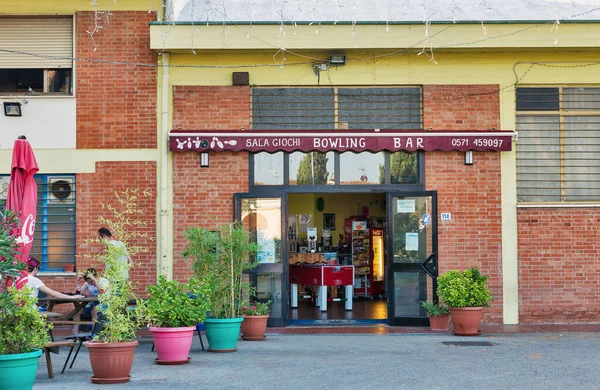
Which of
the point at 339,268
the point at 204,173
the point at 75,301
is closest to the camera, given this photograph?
the point at 75,301

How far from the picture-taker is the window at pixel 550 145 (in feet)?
52.9

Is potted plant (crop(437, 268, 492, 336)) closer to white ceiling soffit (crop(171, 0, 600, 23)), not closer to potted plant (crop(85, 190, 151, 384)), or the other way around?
white ceiling soffit (crop(171, 0, 600, 23))

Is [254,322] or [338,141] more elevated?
[338,141]

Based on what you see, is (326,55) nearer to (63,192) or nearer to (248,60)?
(248,60)

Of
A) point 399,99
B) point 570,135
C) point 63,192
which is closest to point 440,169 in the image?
point 399,99

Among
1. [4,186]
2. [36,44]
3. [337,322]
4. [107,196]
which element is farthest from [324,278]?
[36,44]

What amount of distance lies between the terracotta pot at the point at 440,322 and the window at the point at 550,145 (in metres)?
2.58

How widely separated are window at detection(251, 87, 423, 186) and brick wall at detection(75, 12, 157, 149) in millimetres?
1911

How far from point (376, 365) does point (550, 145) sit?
6665mm

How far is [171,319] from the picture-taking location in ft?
36.9

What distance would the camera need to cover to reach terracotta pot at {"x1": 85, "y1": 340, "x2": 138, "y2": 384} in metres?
9.78

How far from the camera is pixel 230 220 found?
15.8 m

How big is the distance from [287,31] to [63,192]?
15.6 feet

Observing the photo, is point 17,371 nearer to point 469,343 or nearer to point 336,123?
point 469,343
